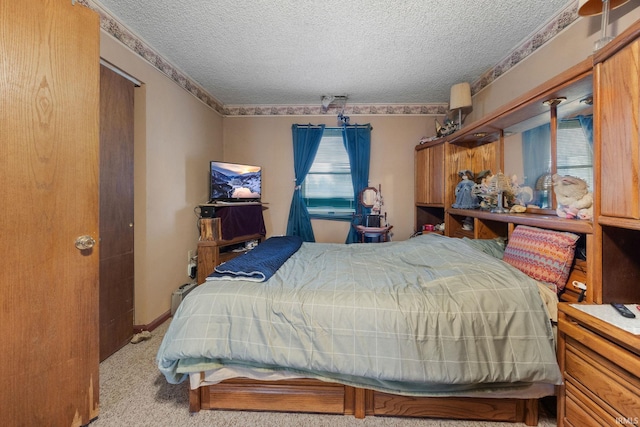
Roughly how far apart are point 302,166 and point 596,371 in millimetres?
3154

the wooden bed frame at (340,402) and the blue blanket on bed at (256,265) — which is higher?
the blue blanket on bed at (256,265)

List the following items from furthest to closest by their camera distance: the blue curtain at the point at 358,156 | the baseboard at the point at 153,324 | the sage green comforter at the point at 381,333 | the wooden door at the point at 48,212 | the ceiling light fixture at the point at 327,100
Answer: the blue curtain at the point at 358,156 → the ceiling light fixture at the point at 327,100 → the baseboard at the point at 153,324 → the sage green comforter at the point at 381,333 → the wooden door at the point at 48,212

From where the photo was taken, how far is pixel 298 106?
3434 mm

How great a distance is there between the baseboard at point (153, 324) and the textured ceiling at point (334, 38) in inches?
100.0

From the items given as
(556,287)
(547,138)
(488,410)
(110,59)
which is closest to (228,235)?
(110,59)

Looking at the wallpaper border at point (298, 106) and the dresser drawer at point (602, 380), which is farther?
the wallpaper border at point (298, 106)

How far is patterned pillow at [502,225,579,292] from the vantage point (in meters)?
1.29

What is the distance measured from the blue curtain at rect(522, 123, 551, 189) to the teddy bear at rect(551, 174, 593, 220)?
45cm

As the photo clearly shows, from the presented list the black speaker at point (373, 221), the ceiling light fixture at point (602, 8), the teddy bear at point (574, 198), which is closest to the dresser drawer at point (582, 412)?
the teddy bear at point (574, 198)

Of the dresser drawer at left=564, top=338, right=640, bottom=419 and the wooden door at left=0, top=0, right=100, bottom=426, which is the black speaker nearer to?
the dresser drawer at left=564, top=338, right=640, bottom=419

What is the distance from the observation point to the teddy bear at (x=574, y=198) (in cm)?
127

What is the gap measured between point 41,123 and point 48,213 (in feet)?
1.33

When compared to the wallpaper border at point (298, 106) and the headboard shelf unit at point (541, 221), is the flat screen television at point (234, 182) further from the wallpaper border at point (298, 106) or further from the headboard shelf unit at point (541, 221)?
the headboard shelf unit at point (541, 221)

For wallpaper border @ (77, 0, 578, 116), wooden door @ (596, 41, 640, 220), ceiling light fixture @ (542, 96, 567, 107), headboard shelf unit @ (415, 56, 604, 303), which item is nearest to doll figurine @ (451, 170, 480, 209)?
headboard shelf unit @ (415, 56, 604, 303)
